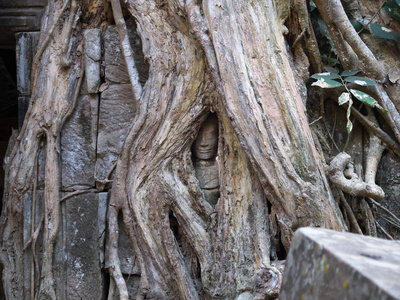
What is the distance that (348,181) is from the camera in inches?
70.1

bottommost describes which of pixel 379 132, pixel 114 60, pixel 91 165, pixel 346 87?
pixel 91 165

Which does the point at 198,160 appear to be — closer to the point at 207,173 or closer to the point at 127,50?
the point at 207,173

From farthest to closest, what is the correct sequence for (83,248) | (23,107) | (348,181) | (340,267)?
(23,107) → (83,248) → (348,181) → (340,267)

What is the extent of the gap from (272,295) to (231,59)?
912mm

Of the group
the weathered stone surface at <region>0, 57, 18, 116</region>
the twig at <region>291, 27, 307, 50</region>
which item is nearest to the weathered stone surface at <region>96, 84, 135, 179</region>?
the twig at <region>291, 27, 307, 50</region>

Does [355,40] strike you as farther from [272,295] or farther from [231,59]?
[272,295]

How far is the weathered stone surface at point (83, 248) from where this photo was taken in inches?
79.0

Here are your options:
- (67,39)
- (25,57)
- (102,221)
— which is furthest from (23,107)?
(102,221)

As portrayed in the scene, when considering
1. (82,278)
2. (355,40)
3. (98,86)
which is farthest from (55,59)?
(355,40)

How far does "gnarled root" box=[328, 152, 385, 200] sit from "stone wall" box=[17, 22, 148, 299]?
94 cm

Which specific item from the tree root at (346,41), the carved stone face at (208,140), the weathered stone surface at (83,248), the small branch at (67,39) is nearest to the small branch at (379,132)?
the tree root at (346,41)

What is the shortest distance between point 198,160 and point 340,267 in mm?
1417

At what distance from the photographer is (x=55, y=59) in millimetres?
2215

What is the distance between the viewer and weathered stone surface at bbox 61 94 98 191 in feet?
6.91
